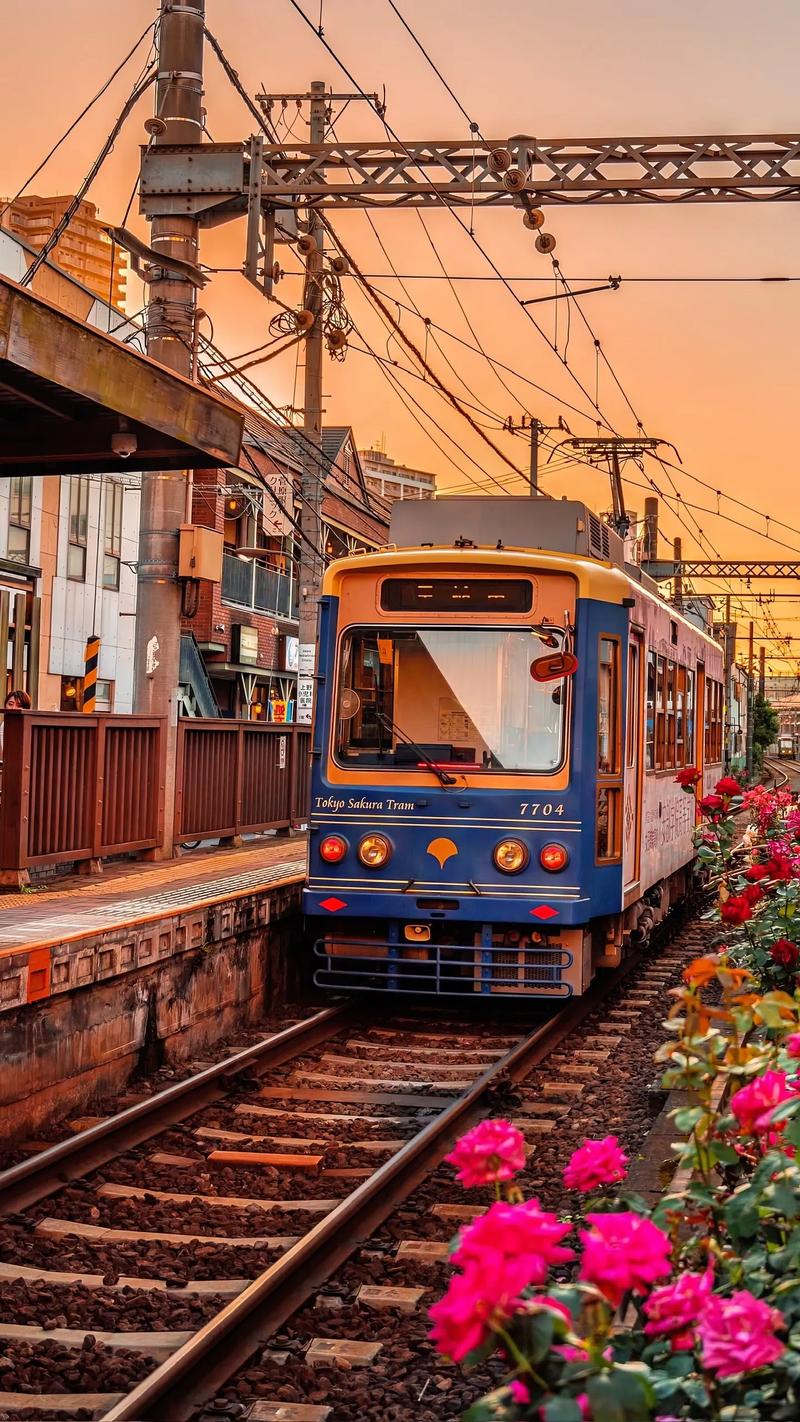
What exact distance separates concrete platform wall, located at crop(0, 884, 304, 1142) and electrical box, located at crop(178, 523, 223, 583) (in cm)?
327

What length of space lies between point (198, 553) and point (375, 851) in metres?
4.40

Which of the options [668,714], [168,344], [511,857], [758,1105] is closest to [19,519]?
[168,344]

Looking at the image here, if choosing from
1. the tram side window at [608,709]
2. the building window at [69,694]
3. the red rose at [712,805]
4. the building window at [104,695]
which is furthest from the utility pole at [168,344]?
the building window at [104,695]

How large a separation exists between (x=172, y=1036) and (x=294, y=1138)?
2.27m

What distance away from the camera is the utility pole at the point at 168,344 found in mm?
14008

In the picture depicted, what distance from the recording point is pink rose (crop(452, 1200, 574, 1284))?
2.36m

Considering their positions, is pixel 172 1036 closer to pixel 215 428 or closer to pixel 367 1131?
pixel 367 1131

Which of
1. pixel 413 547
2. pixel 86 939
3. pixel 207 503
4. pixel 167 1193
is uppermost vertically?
pixel 207 503

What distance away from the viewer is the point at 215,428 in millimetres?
10164

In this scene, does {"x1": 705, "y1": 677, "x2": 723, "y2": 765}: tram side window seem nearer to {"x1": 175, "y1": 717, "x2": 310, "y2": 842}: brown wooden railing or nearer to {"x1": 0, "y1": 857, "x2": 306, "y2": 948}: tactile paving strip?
{"x1": 175, "y1": 717, "x2": 310, "y2": 842}: brown wooden railing

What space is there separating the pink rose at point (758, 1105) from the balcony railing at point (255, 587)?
36710 millimetres

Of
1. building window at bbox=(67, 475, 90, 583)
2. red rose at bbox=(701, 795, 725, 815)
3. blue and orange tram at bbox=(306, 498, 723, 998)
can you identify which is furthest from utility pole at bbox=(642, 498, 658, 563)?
red rose at bbox=(701, 795, 725, 815)

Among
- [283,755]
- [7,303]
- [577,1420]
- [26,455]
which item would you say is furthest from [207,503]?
[577,1420]

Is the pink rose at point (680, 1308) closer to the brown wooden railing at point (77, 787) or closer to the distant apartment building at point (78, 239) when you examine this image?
the brown wooden railing at point (77, 787)
